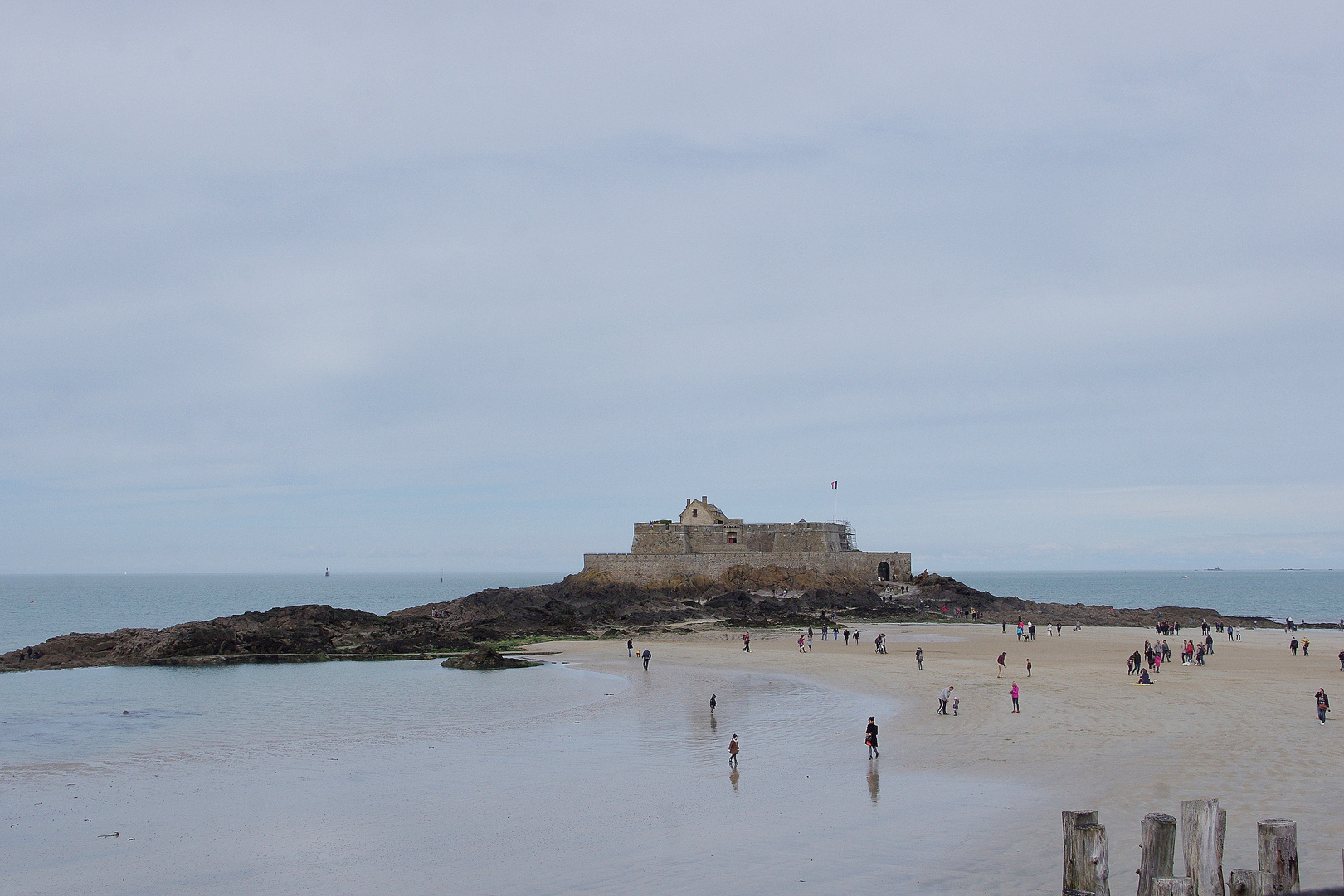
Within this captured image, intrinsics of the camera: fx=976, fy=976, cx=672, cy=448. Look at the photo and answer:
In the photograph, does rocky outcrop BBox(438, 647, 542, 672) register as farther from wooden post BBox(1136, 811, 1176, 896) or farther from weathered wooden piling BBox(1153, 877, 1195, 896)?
weathered wooden piling BBox(1153, 877, 1195, 896)

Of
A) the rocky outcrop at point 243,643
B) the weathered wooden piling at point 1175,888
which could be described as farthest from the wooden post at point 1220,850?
the rocky outcrop at point 243,643

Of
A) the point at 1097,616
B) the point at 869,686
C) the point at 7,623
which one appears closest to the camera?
the point at 869,686

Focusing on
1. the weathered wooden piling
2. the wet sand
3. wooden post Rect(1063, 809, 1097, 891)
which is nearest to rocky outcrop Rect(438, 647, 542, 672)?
the wet sand

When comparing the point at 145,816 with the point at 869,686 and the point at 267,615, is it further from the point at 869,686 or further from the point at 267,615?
the point at 267,615

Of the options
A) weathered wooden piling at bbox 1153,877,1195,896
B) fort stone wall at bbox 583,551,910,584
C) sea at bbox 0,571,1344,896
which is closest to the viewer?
weathered wooden piling at bbox 1153,877,1195,896

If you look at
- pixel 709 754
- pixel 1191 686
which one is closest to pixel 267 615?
pixel 709 754

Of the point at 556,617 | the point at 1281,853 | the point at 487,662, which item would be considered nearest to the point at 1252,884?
the point at 1281,853

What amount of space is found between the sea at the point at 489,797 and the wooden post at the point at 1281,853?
2738 mm

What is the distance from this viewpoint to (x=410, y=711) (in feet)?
86.9

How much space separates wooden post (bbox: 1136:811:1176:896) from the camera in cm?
834

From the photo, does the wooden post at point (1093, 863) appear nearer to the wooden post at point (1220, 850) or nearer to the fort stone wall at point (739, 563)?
the wooden post at point (1220, 850)

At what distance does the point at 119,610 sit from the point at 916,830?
105m

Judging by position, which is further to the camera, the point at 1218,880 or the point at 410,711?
the point at 410,711

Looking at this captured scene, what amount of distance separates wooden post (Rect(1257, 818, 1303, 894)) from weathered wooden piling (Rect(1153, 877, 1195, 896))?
1.33 m
